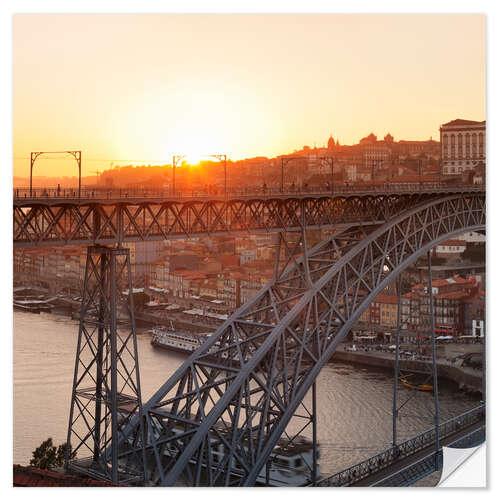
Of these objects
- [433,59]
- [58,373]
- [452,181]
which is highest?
[433,59]

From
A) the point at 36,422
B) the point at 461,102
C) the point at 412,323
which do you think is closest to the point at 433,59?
the point at 461,102

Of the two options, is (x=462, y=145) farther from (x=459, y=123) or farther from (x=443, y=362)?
(x=443, y=362)

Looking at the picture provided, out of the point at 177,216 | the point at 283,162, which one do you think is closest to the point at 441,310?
the point at 283,162

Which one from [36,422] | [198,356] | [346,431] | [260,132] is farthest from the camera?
[346,431]

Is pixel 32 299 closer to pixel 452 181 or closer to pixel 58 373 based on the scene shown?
pixel 58 373

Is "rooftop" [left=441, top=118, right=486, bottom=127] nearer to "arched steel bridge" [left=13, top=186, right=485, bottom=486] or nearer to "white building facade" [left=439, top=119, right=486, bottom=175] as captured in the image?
"white building facade" [left=439, top=119, right=486, bottom=175]
